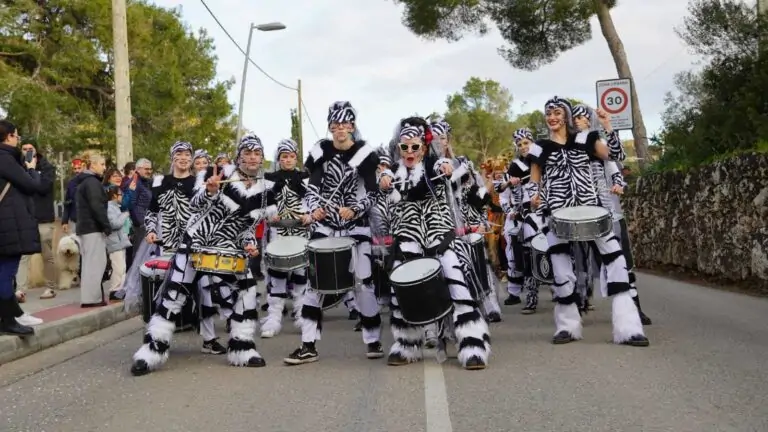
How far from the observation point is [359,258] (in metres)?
7.68

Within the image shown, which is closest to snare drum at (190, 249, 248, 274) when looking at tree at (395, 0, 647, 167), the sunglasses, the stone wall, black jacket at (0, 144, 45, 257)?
the sunglasses

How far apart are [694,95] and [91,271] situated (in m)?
13.6

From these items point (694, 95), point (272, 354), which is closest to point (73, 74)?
point (694, 95)

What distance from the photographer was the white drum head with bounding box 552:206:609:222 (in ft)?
25.6

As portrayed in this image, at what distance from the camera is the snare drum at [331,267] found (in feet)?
24.2

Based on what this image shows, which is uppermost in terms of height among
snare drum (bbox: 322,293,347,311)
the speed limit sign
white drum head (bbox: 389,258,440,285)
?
the speed limit sign

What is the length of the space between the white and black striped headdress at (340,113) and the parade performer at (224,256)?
0.69 metres

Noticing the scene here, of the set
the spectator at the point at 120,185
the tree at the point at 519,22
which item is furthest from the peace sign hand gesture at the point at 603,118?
the tree at the point at 519,22

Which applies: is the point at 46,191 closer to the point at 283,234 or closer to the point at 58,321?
the point at 58,321

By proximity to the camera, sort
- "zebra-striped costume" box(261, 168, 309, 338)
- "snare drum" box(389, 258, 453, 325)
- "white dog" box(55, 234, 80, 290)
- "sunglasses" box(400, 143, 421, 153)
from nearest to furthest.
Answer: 1. "snare drum" box(389, 258, 453, 325)
2. "sunglasses" box(400, 143, 421, 153)
3. "zebra-striped costume" box(261, 168, 309, 338)
4. "white dog" box(55, 234, 80, 290)

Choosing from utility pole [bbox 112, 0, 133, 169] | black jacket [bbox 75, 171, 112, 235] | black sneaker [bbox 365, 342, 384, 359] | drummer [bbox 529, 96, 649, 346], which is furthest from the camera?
utility pole [bbox 112, 0, 133, 169]

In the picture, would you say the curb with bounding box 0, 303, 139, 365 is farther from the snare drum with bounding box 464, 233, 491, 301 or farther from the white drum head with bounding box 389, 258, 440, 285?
the snare drum with bounding box 464, 233, 491, 301

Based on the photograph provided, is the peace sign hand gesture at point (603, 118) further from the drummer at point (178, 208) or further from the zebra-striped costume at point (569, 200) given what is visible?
the drummer at point (178, 208)

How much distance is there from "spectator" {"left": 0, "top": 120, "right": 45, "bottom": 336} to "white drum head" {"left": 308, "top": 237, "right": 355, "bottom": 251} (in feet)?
9.36
